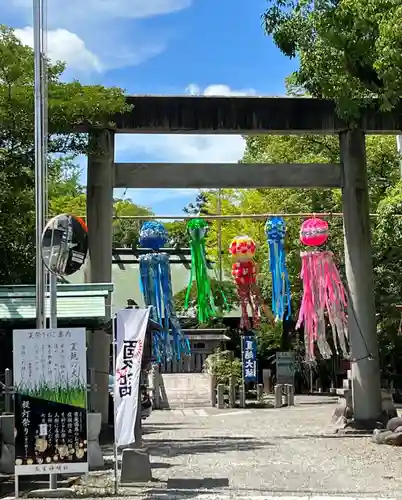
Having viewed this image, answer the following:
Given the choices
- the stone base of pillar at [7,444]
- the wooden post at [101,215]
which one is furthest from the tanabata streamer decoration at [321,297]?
the stone base of pillar at [7,444]

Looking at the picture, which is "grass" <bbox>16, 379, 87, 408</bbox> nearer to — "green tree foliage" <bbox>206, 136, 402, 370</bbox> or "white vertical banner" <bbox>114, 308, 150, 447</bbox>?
"white vertical banner" <bbox>114, 308, 150, 447</bbox>

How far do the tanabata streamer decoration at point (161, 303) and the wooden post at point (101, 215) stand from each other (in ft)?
2.80

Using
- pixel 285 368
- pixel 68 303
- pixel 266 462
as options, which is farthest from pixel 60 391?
pixel 285 368

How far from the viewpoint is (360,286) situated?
595 inches

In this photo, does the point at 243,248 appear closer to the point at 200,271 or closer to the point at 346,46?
the point at 200,271

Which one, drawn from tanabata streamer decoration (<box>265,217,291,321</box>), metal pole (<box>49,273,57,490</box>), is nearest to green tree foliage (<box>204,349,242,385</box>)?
tanabata streamer decoration (<box>265,217,291,321</box>)

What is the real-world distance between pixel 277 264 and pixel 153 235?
9.04 feet

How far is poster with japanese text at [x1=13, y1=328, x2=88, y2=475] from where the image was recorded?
8.62m

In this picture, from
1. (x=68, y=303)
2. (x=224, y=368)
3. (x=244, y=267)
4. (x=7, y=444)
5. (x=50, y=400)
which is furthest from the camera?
(x=224, y=368)

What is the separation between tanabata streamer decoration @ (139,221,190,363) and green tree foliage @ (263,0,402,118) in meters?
5.11

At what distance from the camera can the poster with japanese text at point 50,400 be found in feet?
28.3

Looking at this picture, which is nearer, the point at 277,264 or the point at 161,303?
the point at 161,303

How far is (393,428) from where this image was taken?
13391mm

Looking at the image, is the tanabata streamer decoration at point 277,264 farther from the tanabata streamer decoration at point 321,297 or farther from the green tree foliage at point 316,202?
the green tree foliage at point 316,202
